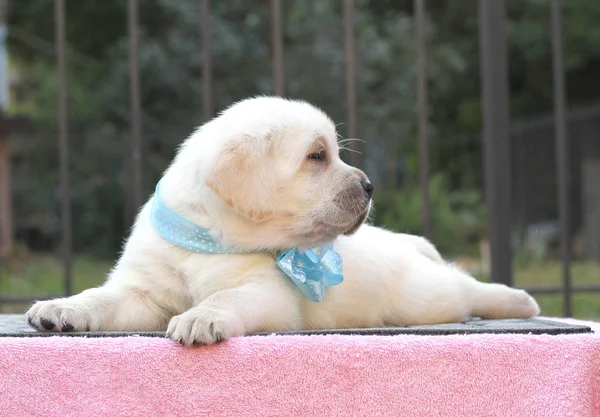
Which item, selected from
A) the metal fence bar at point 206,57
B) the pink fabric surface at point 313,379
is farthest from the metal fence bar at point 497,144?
the pink fabric surface at point 313,379

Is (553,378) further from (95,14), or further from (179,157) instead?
(95,14)

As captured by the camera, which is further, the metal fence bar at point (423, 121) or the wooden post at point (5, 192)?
the wooden post at point (5, 192)

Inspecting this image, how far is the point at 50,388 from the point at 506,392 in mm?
942

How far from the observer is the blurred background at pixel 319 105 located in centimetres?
887

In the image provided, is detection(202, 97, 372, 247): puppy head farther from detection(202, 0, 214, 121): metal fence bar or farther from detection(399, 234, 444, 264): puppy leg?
detection(202, 0, 214, 121): metal fence bar

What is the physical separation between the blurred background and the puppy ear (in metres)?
5.26

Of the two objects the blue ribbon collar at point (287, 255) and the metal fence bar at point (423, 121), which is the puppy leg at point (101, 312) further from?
the metal fence bar at point (423, 121)

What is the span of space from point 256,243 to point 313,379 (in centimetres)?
50

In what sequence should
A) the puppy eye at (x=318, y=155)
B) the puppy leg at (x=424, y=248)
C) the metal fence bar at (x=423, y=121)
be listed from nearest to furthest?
the puppy eye at (x=318, y=155) → the puppy leg at (x=424, y=248) → the metal fence bar at (x=423, y=121)

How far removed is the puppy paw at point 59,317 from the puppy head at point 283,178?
423mm

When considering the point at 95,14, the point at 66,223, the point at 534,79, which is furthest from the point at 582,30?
the point at 66,223

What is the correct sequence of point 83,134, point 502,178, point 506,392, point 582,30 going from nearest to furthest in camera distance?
point 506,392, point 502,178, point 83,134, point 582,30

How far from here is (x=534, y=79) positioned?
12281 mm

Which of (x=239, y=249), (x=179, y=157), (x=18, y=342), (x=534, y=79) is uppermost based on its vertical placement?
(x=534, y=79)
